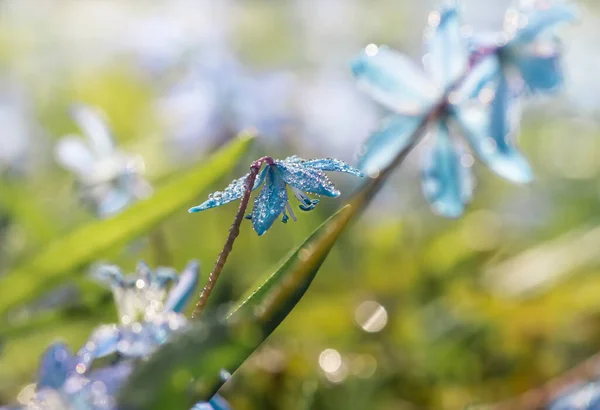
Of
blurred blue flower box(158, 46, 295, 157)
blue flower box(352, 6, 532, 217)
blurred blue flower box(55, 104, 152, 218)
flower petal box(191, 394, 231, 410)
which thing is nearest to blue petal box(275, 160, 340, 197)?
flower petal box(191, 394, 231, 410)

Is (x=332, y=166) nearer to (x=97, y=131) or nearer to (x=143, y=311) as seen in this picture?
(x=143, y=311)

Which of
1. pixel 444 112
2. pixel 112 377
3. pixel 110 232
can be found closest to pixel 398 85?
pixel 444 112

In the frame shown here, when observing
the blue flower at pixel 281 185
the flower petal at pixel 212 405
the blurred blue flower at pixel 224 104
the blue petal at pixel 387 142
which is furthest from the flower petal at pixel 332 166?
the blurred blue flower at pixel 224 104

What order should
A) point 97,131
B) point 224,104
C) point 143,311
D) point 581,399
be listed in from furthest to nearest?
point 224,104 < point 97,131 < point 581,399 < point 143,311

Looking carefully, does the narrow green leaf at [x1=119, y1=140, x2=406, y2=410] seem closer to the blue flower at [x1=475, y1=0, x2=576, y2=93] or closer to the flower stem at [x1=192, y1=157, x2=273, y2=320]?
the flower stem at [x1=192, y1=157, x2=273, y2=320]

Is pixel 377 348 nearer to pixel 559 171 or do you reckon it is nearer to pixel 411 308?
pixel 411 308

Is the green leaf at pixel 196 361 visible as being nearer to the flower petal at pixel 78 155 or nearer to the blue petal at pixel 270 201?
the blue petal at pixel 270 201
